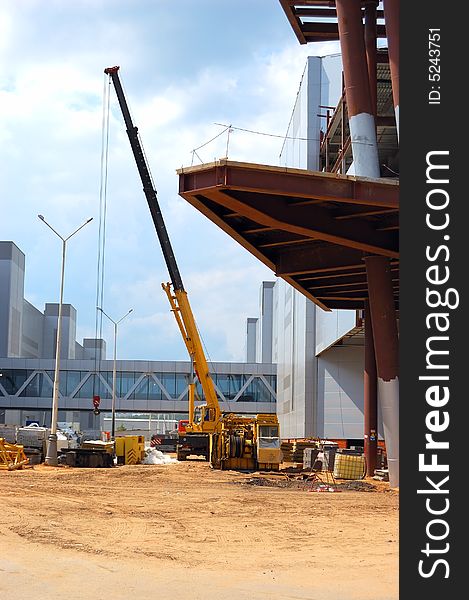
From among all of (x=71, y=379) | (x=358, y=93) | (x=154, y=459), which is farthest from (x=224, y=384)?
(x=358, y=93)

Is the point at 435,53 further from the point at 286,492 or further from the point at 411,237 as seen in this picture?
the point at 286,492

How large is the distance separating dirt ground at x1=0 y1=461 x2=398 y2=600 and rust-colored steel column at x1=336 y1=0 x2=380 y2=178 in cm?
1180

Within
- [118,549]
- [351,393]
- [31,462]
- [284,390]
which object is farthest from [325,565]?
[284,390]

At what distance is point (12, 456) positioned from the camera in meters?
39.2

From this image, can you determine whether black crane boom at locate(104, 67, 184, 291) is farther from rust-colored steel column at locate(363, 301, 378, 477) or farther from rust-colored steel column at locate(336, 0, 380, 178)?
rust-colored steel column at locate(336, 0, 380, 178)

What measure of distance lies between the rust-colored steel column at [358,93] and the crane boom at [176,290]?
19337mm

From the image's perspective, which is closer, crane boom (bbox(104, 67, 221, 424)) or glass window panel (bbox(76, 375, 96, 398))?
crane boom (bbox(104, 67, 221, 424))

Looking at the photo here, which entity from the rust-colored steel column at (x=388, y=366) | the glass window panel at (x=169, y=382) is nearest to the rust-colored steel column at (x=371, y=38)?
the rust-colored steel column at (x=388, y=366)

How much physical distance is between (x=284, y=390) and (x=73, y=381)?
35075 mm

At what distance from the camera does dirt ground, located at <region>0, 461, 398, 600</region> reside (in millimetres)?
11844

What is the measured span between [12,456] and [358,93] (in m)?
22.7

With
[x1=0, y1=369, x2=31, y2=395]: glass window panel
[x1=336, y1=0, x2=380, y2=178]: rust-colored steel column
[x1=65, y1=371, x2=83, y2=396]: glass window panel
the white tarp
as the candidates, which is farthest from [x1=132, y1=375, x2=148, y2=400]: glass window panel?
[x1=336, y1=0, x2=380, y2=178]: rust-colored steel column

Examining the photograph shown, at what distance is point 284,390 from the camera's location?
84250mm

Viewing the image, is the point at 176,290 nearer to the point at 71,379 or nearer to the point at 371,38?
the point at 371,38
